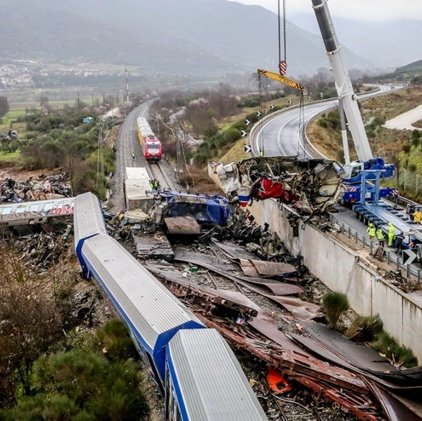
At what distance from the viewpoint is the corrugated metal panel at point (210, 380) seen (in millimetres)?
8523

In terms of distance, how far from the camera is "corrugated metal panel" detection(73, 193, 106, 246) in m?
21.9

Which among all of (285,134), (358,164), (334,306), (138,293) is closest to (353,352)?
(334,306)

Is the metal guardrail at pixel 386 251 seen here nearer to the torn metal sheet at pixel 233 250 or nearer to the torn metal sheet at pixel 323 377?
the torn metal sheet at pixel 233 250

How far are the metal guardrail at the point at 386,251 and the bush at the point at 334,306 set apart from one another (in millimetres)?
2155

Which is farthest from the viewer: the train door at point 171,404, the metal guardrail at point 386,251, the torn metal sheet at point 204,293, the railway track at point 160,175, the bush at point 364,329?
the railway track at point 160,175

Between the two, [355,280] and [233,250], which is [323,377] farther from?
[233,250]

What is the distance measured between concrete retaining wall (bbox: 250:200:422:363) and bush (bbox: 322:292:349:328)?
1324 millimetres

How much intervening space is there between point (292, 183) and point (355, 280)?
6920 millimetres

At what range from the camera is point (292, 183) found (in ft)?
86.2

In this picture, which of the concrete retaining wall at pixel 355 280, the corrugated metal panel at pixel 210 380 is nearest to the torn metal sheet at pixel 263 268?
the concrete retaining wall at pixel 355 280

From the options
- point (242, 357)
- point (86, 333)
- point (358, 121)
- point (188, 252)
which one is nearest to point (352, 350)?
point (242, 357)

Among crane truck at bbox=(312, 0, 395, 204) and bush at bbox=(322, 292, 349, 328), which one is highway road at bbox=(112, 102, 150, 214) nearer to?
crane truck at bbox=(312, 0, 395, 204)

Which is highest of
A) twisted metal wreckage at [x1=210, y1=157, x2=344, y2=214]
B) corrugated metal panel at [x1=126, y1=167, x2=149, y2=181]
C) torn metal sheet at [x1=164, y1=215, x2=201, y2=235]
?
twisted metal wreckage at [x1=210, y1=157, x2=344, y2=214]

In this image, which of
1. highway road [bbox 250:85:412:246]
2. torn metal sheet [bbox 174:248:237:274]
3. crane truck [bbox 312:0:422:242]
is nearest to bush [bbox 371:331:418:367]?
crane truck [bbox 312:0:422:242]
